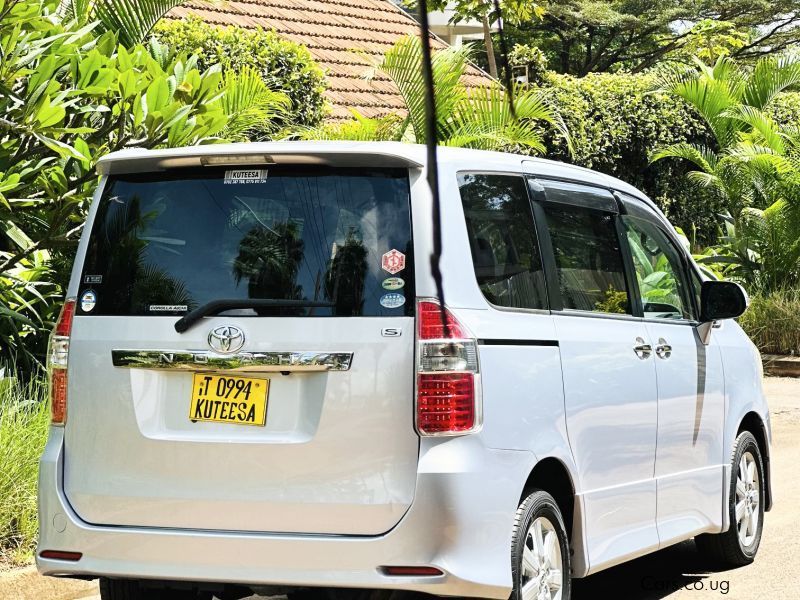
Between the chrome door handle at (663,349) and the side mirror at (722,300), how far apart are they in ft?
1.46

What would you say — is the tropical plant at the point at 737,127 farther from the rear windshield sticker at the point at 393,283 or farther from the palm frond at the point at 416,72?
the rear windshield sticker at the point at 393,283

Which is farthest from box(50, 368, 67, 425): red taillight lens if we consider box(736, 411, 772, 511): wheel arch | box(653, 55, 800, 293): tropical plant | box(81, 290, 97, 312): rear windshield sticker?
box(653, 55, 800, 293): tropical plant

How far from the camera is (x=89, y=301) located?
4852 millimetres

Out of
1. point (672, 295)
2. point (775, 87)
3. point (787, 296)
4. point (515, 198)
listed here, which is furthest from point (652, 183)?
point (515, 198)

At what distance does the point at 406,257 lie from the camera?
4516mm

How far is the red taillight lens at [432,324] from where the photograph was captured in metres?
4.42

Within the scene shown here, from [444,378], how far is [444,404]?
0.09m

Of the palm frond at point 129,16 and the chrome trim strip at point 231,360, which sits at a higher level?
the palm frond at point 129,16

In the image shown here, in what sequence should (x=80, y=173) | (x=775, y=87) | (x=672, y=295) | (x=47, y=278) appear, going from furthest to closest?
(x=775, y=87) < (x=47, y=278) < (x=80, y=173) < (x=672, y=295)

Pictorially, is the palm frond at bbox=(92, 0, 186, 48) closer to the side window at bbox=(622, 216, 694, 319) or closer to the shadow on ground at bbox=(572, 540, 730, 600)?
the side window at bbox=(622, 216, 694, 319)

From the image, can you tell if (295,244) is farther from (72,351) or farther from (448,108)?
(448,108)

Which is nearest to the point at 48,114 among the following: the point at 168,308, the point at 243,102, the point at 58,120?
the point at 58,120

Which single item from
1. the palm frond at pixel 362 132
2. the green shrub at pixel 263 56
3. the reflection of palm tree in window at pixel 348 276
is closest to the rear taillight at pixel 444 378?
the reflection of palm tree in window at pixel 348 276

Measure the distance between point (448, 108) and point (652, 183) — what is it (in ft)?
30.2
